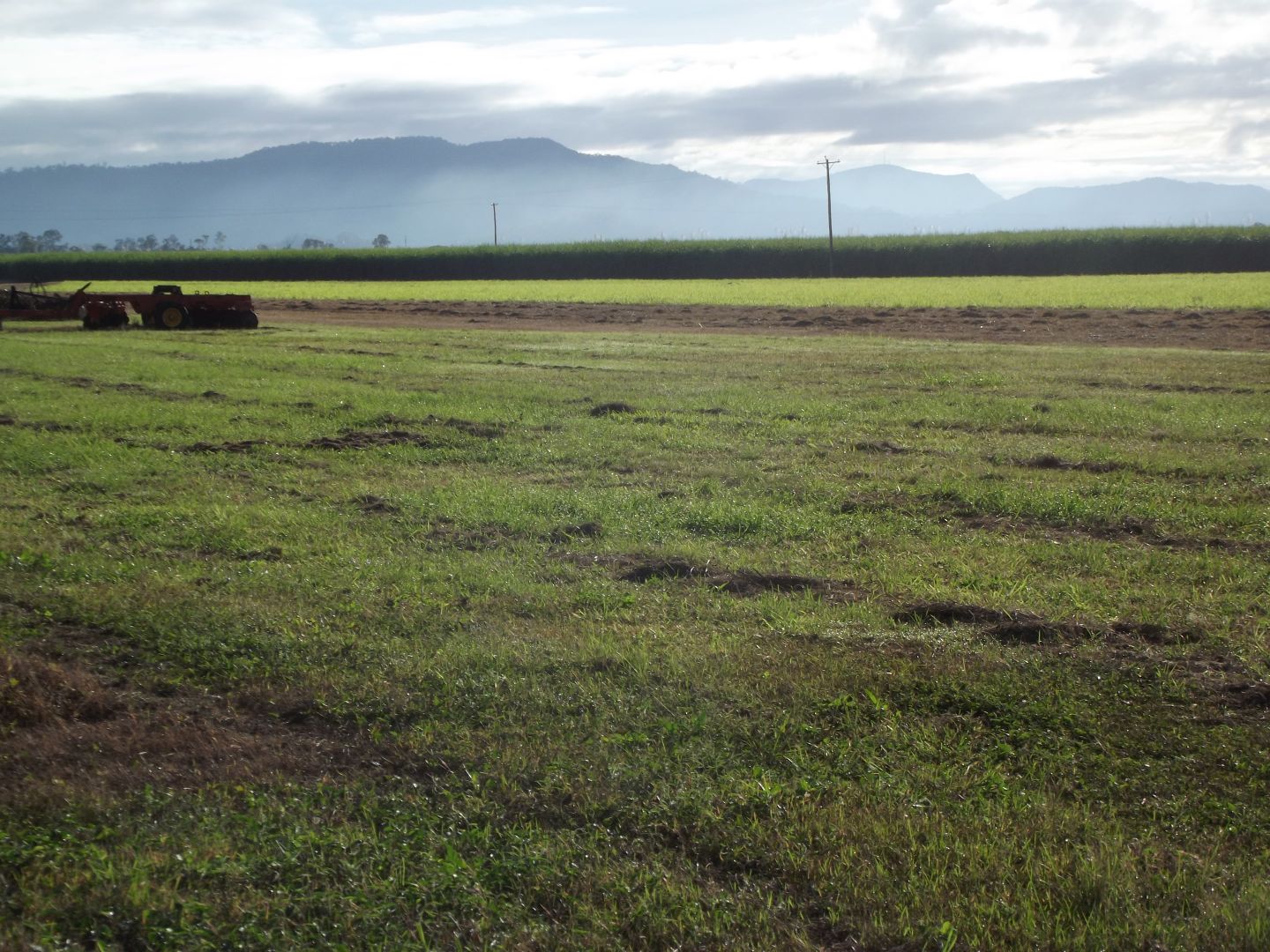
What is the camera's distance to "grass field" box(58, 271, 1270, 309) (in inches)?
1342

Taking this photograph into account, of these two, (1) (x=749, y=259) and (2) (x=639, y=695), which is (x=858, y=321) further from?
(1) (x=749, y=259)

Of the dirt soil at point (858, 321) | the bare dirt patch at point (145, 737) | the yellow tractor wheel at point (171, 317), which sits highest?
the yellow tractor wheel at point (171, 317)

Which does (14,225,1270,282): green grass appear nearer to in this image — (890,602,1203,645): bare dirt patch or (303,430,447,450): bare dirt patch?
(303,430,447,450): bare dirt patch

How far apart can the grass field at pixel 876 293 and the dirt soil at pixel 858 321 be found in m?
2.74

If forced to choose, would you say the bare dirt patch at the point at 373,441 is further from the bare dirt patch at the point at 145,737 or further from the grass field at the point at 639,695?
the bare dirt patch at the point at 145,737

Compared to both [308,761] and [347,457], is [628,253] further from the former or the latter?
[308,761]

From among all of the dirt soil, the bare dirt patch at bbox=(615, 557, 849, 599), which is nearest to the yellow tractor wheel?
the dirt soil

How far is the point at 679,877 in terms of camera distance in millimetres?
3676

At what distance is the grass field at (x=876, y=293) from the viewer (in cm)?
3409

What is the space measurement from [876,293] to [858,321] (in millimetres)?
13326

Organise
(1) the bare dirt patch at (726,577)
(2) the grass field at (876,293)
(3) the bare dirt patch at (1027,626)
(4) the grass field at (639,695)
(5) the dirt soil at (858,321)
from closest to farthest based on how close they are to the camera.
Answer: (4) the grass field at (639,695), (3) the bare dirt patch at (1027,626), (1) the bare dirt patch at (726,577), (5) the dirt soil at (858,321), (2) the grass field at (876,293)

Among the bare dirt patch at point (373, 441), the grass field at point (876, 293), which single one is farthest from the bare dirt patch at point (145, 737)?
the grass field at point (876, 293)

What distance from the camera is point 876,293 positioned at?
139ft

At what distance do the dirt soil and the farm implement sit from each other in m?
3.58
